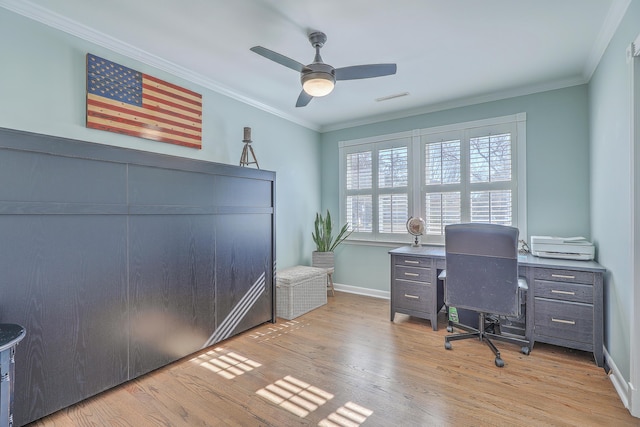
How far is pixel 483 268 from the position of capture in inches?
100

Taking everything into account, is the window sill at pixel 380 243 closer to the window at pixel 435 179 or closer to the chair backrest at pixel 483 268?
the window at pixel 435 179

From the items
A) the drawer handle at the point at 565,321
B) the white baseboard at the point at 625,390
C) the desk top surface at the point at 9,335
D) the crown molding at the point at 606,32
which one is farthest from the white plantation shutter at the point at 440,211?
the desk top surface at the point at 9,335

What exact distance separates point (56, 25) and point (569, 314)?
180 inches

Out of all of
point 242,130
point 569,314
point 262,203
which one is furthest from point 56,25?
point 569,314

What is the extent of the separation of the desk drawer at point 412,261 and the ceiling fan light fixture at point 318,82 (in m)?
1.99

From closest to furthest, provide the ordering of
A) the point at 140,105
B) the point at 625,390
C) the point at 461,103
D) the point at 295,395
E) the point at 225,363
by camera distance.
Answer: the point at 625,390
the point at 295,395
the point at 225,363
the point at 140,105
the point at 461,103

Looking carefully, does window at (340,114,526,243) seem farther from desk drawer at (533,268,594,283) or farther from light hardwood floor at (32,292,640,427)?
light hardwood floor at (32,292,640,427)

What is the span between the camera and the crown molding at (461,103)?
3.21 metres

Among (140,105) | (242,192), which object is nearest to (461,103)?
(242,192)

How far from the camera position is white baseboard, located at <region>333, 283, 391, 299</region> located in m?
4.38

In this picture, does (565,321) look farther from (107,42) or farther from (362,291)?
(107,42)

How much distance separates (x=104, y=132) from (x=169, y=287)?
1342 mm

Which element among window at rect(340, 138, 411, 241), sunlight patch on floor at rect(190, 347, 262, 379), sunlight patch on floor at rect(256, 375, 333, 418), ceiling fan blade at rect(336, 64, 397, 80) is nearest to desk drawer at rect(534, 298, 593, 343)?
window at rect(340, 138, 411, 241)

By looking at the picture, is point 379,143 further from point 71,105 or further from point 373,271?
point 71,105
